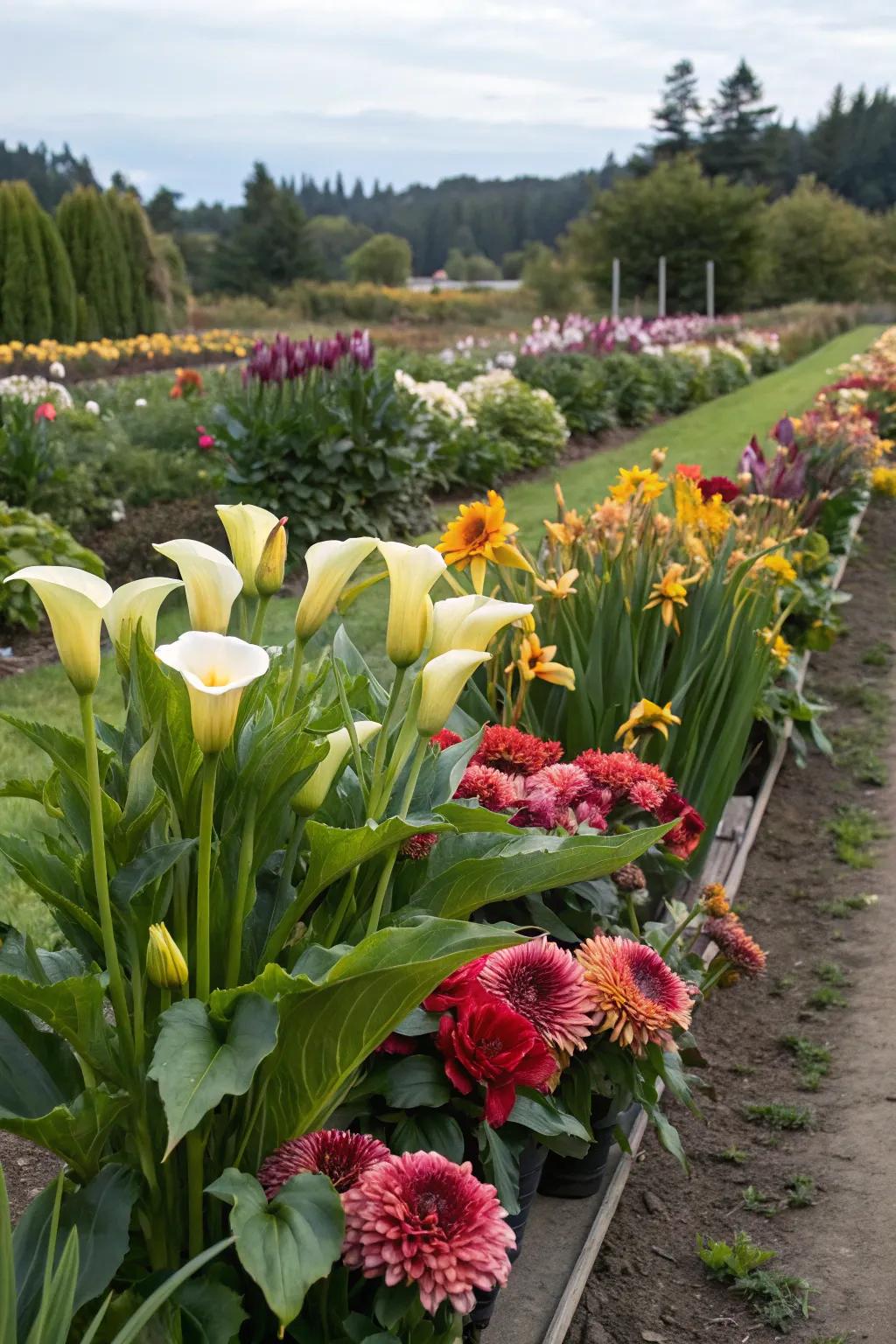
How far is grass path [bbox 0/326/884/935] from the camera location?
4.14 m

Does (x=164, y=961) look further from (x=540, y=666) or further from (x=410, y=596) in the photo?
(x=540, y=666)

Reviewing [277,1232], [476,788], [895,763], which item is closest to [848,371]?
[895,763]

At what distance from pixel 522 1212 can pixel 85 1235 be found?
0.88 m

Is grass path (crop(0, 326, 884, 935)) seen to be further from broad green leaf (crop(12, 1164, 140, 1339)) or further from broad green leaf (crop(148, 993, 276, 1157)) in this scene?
broad green leaf (crop(148, 993, 276, 1157))

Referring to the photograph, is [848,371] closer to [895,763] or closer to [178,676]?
[895,763]

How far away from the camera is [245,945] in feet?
5.64

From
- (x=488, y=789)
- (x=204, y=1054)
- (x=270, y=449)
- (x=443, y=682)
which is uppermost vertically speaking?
(x=443, y=682)

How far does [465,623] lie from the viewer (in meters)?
1.63

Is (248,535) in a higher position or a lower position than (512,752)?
higher

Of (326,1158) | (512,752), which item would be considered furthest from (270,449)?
(326,1158)

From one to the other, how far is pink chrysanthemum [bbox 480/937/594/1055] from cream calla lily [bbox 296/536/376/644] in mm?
602

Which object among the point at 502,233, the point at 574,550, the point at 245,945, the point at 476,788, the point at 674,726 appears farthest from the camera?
the point at 502,233

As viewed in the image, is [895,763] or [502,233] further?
[502,233]

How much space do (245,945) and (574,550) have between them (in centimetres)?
204
